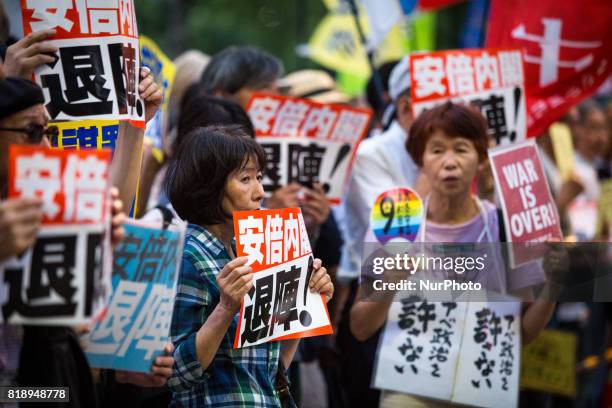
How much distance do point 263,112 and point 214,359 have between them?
196 centimetres

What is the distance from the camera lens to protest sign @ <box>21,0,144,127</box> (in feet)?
10.6

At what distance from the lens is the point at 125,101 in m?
3.28

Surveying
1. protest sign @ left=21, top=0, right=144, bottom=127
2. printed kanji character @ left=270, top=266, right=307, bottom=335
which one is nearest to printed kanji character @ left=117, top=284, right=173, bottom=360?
printed kanji character @ left=270, top=266, right=307, bottom=335

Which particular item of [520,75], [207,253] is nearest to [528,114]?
[520,75]

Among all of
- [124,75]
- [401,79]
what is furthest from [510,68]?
[124,75]

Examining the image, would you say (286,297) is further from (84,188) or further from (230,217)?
(84,188)

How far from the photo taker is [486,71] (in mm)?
4980

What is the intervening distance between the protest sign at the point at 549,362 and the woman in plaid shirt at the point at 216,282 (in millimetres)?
3603

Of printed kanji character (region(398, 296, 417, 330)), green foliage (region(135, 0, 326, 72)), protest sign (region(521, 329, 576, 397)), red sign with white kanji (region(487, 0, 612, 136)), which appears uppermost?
green foliage (region(135, 0, 326, 72))

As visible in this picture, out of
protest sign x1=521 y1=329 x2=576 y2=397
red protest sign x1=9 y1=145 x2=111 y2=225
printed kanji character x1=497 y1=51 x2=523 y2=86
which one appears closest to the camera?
red protest sign x1=9 y1=145 x2=111 y2=225

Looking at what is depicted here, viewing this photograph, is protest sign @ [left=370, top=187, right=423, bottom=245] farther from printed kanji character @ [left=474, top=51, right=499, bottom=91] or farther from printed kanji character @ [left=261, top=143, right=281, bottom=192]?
printed kanji character @ [left=474, top=51, right=499, bottom=91]

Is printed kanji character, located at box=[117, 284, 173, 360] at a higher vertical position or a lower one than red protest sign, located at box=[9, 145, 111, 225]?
lower

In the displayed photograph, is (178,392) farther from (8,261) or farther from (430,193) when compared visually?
(430,193)

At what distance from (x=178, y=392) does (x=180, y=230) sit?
0.70 metres
